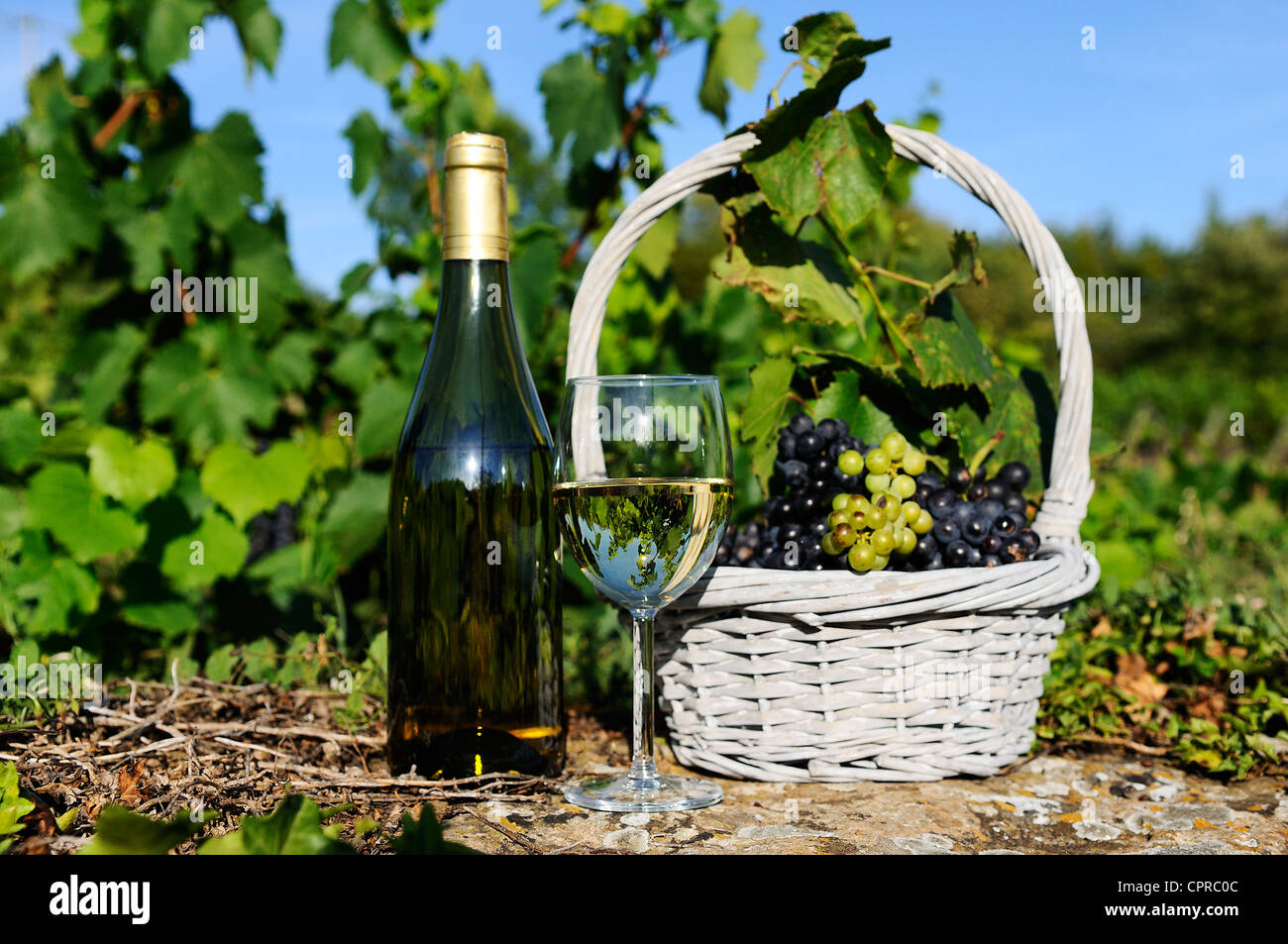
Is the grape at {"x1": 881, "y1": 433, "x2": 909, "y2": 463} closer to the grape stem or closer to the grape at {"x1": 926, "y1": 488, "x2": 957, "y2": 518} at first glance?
the grape at {"x1": 926, "y1": 488, "x2": 957, "y2": 518}

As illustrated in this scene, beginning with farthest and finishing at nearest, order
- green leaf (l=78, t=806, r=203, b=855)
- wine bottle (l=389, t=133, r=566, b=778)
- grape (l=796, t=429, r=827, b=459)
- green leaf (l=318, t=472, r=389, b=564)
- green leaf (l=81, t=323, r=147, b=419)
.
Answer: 1. green leaf (l=81, t=323, r=147, b=419)
2. green leaf (l=318, t=472, r=389, b=564)
3. grape (l=796, t=429, r=827, b=459)
4. wine bottle (l=389, t=133, r=566, b=778)
5. green leaf (l=78, t=806, r=203, b=855)

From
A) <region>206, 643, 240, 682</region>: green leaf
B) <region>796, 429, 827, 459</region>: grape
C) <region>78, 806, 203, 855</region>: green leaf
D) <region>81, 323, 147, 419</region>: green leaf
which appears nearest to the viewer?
<region>78, 806, 203, 855</region>: green leaf

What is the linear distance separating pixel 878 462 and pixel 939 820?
1.99 ft

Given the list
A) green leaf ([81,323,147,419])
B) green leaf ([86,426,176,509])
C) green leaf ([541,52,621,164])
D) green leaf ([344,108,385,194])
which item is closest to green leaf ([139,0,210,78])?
green leaf ([344,108,385,194])

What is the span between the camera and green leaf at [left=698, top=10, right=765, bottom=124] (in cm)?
291

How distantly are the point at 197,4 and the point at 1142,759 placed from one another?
3051 millimetres

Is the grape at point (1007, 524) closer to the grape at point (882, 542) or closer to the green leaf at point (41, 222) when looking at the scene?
the grape at point (882, 542)

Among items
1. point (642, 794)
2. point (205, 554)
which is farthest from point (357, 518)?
point (642, 794)

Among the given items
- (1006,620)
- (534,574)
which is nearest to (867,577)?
(1006,620)

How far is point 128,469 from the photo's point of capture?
242 centimetres

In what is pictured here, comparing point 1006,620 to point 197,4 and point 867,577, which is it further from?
point 197,4

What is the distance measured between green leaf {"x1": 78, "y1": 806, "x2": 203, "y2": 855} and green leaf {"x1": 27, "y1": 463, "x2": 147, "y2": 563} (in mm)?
1506

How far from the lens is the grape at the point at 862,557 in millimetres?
1633
